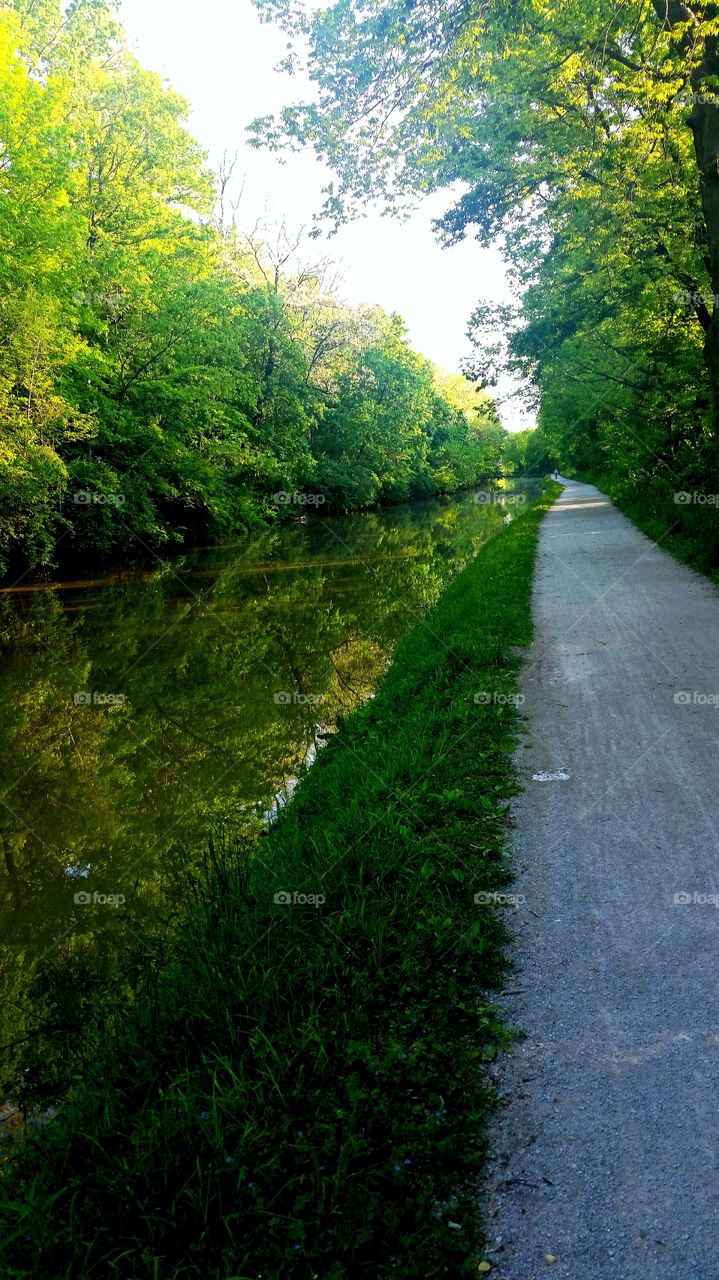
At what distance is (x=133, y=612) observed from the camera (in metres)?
15.9

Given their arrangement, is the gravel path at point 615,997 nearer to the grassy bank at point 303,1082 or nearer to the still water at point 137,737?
the grassy bank at point 303,1082

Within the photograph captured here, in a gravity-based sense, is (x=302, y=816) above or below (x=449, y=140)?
below

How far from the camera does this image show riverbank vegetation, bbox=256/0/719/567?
872cm

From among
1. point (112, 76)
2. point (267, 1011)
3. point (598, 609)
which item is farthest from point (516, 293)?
point (112, 76)

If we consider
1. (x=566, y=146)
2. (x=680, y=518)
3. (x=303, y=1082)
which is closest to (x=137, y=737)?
(x=303, y=1082)

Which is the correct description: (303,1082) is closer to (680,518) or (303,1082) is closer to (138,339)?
(680,518)

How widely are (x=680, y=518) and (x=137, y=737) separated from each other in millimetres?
15576

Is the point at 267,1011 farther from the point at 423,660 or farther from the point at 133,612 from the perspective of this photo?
the point at 133,612

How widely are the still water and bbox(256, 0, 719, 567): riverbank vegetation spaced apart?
7223 mm

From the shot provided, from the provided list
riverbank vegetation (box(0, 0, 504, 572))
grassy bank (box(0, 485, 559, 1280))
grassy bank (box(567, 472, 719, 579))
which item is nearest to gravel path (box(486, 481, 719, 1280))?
grassy bank (box(0, 485, 559, 1280))

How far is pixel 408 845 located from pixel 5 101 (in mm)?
21493

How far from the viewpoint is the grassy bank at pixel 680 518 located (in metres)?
14.0

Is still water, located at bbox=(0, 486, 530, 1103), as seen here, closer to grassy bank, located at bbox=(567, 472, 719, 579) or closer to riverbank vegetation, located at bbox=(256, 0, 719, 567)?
grassy bank, located at bbox=(567, 472, 719, 579)

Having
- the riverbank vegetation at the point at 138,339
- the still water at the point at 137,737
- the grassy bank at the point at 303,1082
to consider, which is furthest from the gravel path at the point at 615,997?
the riverbank vegetation at the point at 138,339
